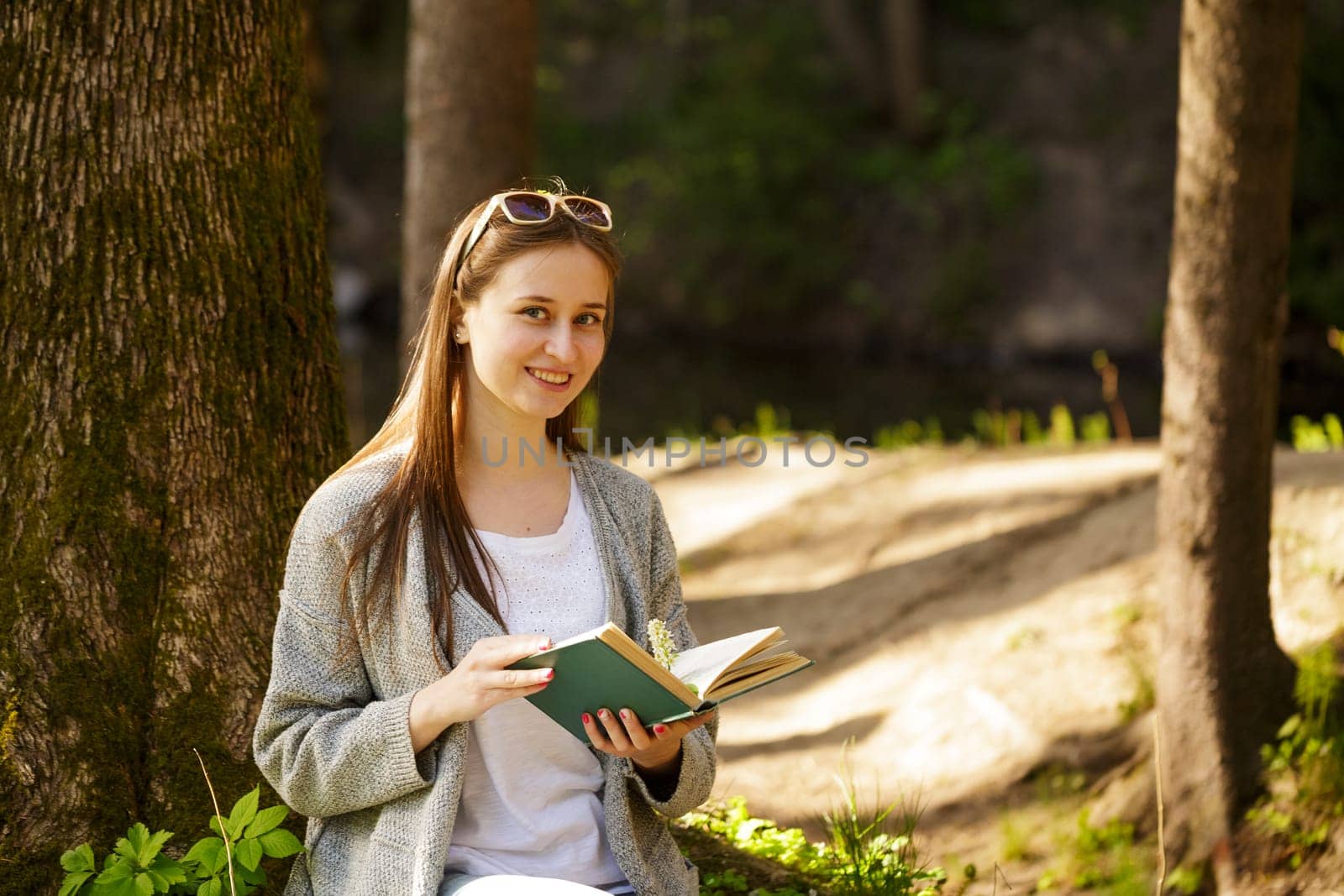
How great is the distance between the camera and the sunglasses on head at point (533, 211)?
91.5 inches

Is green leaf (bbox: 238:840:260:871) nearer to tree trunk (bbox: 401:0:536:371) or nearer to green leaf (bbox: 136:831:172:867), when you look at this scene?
green leaf (bbox: 136:831:172:867)

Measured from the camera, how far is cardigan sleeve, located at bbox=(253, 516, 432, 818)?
2.15 m

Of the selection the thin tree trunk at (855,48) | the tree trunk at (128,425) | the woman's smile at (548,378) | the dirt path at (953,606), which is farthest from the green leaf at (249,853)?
the thin tree trunk at (855,48)

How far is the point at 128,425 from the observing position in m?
2.77

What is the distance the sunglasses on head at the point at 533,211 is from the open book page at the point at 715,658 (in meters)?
0.75

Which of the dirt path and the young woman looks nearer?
the young woman

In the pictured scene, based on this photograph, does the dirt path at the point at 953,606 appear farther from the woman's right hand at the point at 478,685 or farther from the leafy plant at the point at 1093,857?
the woman's right hand at the point at 478,685

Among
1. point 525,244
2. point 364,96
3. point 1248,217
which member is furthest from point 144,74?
point 364,96

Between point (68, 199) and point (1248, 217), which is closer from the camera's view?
point (68, 199)

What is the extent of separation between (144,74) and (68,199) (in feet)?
0.96

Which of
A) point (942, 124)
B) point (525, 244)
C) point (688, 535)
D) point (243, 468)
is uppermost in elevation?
point (942, 124)

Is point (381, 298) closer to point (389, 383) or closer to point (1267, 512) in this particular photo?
point (389, 383)

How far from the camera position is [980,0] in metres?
21.7

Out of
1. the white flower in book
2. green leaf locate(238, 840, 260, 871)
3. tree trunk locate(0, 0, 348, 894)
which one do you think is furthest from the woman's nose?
green leaf locate(238, 840, 260, 871)
